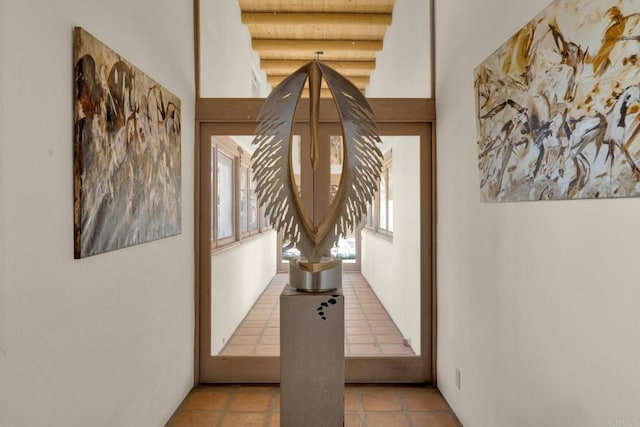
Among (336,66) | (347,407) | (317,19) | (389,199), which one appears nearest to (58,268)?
(347,407)

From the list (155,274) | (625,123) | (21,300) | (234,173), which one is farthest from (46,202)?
(234,173)

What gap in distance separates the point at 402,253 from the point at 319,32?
6.74 feet

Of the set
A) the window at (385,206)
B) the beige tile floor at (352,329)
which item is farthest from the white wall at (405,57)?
the beige tile floor at (352,329)

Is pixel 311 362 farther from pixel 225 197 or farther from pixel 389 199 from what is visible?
pixel 389 199

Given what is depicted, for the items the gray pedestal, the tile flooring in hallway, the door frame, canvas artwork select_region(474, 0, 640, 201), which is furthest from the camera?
the door frame

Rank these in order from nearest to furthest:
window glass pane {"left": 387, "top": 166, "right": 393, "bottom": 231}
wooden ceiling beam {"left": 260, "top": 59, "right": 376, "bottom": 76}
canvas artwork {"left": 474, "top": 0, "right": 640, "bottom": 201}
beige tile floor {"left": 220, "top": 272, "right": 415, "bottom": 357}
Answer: canvas artwork {"left": 474, "top": 0, "right": 640, "bottom": 201}, beige tile floor {"left": 220, "top": 272, "right": 415, "bottom": 357}, wooden ceiling beam {"left": 260, "top": 59, "right": 376, "bottom": 76}, window glass pane {"left": 387, "top": 166, "right": 393, "bottom": 231}

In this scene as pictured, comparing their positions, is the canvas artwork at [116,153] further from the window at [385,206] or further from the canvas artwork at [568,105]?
the window at [385,206]

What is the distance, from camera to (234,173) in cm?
359

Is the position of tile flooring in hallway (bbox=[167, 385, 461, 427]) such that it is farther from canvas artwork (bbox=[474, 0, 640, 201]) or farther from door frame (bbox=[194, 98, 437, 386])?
canvas artwork (bbox=[474, 0, 640, 201])

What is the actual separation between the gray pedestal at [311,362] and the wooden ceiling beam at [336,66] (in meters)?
2.12

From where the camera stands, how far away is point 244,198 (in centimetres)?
413

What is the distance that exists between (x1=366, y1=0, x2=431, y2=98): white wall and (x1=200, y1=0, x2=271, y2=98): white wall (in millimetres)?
1048

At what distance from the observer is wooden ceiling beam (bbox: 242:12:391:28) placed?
10.8 feet

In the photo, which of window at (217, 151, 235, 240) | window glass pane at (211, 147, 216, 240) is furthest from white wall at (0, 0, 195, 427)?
window at (217, 151, 235, 240)
